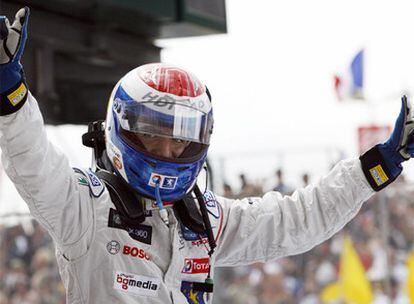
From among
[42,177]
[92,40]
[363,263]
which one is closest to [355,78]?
[363,263]

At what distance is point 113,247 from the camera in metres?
3.61

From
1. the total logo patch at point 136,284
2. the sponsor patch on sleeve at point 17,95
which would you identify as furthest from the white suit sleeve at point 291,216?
the sponsor patch on sleeve at point 17,95

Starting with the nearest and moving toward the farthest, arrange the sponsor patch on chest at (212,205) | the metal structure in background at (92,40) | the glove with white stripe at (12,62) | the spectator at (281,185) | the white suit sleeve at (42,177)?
the glove with white stripe at (12,62) < the white suit sleeve at (42,177) < the sponsor patch on chest at (212,205) < the metal structure in background at (92,40) < the spectator at (281,185)

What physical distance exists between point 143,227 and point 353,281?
6271 mm

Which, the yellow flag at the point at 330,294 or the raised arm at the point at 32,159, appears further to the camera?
the yellow flag at the point at 330,294

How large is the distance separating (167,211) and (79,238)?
1.35 feet

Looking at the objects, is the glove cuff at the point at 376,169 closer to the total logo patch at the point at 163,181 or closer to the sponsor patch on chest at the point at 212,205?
the sponsor patch on chest at the point at 212,205

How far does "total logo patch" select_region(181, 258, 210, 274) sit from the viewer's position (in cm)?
378

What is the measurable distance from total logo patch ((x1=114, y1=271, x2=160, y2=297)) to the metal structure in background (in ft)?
7.16

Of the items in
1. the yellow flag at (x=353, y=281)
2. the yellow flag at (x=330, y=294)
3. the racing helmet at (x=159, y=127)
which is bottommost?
the yellow flag at (x=330, y=294)

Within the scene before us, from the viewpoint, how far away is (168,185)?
3.73 m

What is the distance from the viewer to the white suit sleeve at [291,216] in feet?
13.6

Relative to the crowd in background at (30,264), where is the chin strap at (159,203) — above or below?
above

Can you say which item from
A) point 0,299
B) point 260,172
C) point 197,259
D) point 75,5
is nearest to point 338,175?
point 197,259
